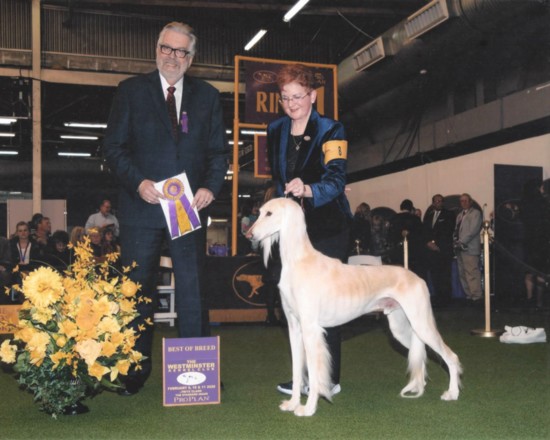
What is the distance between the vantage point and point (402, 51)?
9.11 m

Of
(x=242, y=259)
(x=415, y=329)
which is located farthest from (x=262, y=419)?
(x=242, y=259)

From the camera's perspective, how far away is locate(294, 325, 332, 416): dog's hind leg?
2.92m

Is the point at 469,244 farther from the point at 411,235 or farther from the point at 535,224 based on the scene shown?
the point at 535,224

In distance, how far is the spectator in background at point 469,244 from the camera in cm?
938

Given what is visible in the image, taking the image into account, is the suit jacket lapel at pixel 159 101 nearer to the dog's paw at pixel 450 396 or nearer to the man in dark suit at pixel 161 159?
the man in dark suit at pixel 161 159

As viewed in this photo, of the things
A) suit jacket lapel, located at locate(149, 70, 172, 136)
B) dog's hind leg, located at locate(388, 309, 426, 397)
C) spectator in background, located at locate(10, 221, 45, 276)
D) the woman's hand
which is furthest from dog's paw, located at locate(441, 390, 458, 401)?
spectator in background, located at locate(10, 221, 45, 276)

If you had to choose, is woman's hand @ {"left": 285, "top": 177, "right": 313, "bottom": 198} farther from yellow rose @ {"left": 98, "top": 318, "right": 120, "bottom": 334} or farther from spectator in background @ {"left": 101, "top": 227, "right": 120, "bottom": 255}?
spectator in background @ {"left": 101, "top": 227, "right": 120, "bottom": 255}

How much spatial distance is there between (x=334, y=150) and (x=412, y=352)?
3.69 ft

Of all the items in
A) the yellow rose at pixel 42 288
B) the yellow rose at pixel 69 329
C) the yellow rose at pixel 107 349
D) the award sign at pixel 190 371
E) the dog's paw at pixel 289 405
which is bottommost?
the dog's paw at pixel 289 405

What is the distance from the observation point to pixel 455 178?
10078 millimetres

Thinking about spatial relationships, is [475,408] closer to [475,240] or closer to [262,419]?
[262,419]

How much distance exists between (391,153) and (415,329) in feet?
38.6

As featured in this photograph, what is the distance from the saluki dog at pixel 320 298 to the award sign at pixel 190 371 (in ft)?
1.22

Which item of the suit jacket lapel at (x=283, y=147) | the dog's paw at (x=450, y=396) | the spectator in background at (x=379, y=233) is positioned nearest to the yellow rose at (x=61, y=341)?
the suit jacket lapel at (x=283, y=147)
